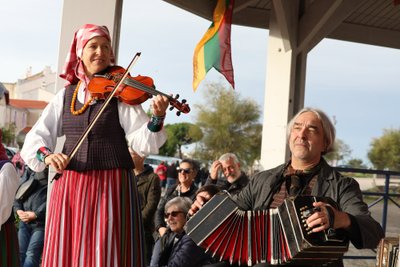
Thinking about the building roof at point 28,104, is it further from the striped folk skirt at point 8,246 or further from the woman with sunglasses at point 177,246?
the striped folk skirt at point 8,246

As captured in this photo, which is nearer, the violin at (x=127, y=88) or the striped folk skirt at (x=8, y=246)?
the violin at (x=127, y=88)

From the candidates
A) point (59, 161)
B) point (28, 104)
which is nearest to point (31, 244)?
point (59, 161)

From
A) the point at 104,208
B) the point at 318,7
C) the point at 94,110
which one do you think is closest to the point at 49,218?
the point at 104,208

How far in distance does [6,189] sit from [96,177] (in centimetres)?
53

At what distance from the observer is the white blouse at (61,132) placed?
3346mm

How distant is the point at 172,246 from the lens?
5.06 metres

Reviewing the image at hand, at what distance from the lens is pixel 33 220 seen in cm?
616

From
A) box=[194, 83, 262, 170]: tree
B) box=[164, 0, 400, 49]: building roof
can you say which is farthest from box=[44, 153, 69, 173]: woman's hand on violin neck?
box=[194, 83, 262, 170]: tree

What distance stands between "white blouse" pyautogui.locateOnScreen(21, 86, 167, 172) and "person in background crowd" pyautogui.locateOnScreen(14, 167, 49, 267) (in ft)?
8.79

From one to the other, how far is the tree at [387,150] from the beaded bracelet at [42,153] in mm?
55147

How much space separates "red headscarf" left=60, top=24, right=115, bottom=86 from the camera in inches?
141

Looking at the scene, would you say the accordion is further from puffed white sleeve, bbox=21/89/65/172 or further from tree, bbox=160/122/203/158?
tree, bbox=160/122/203/158

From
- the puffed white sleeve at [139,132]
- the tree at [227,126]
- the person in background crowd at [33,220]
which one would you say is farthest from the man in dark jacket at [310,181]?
the tree at [227,126]

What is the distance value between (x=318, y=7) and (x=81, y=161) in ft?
26.4
